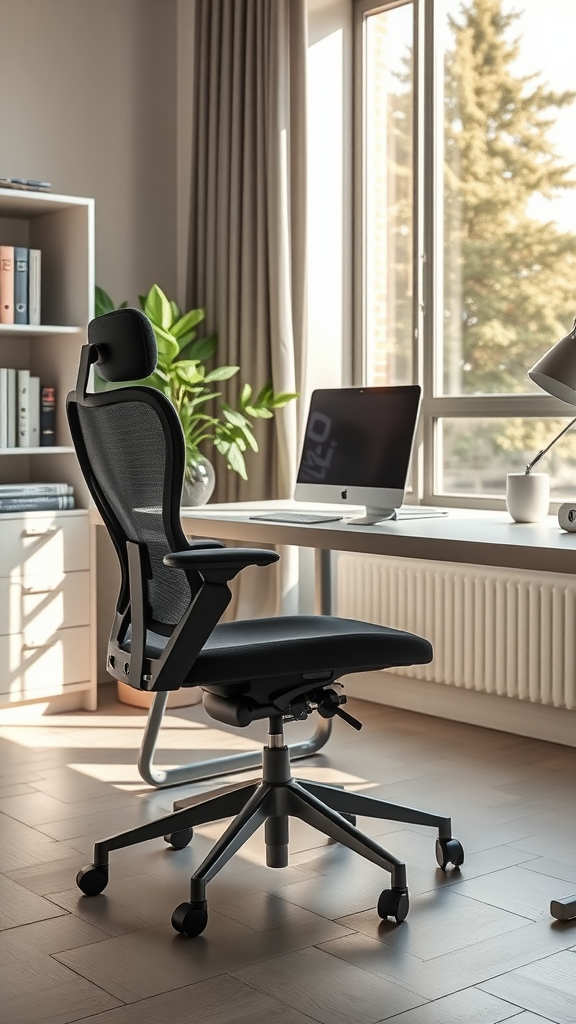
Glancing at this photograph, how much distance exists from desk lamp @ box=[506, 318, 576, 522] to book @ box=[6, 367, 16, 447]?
5.66 feet

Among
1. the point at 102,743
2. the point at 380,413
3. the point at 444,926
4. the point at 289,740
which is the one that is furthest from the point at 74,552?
the point at 444,926

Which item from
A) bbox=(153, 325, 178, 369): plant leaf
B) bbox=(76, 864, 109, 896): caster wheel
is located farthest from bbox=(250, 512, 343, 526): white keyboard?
bbox=(153, 325, 178, 369): plant leaf

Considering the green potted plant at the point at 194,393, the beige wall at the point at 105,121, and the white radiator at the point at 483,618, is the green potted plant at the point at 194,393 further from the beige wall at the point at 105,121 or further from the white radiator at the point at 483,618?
the white radiator at the point at 483,618

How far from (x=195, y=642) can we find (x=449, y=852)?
76cm

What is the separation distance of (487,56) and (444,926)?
2800 millimetres

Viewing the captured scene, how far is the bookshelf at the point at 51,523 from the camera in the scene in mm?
3787

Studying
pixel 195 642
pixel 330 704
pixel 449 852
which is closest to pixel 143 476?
pixel 195 642

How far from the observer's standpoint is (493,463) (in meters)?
3.91

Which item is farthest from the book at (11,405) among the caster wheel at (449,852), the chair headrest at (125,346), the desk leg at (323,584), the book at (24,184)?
the caster wheel at (449,852)

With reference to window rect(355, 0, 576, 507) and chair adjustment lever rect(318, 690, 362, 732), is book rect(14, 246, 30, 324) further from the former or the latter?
chair adjustment lever rect(318, 690, 362, 732)

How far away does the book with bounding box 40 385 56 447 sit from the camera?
3.98 meters

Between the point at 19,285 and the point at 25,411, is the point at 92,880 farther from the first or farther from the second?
the point at 19,285

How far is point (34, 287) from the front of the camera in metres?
3.90

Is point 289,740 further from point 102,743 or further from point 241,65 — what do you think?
point 241,65
